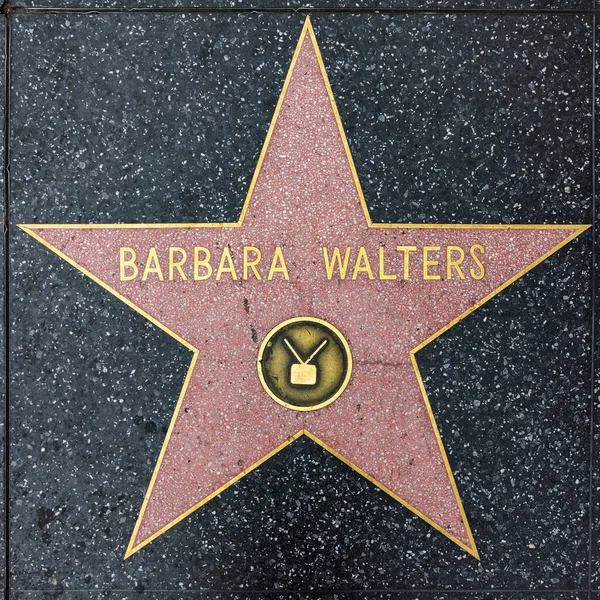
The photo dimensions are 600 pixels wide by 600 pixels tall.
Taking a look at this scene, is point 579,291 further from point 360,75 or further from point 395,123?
point 360,75

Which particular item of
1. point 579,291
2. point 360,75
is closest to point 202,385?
point 360,75

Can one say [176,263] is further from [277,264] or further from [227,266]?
[277,264]

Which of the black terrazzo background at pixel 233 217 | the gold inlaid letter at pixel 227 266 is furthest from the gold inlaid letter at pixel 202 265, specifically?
the black terrazzo background at pixel 233 217

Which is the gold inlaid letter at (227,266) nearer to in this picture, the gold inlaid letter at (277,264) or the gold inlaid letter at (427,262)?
the gold inlaid letter at (277,264)

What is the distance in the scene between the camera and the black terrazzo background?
2.05 metres

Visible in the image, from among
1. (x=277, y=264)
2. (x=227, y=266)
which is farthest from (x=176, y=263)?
(x=277, y=264)

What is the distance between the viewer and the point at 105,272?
204cm

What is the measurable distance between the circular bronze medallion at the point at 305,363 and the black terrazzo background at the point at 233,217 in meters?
0.27

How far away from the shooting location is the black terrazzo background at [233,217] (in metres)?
2.05

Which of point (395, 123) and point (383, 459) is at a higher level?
point (395, 123)

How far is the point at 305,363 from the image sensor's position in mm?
2031

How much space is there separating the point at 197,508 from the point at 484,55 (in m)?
2.31

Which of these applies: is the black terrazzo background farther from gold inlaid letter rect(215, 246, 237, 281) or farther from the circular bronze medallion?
the circular bronze medallion

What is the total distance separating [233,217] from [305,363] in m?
0.70
